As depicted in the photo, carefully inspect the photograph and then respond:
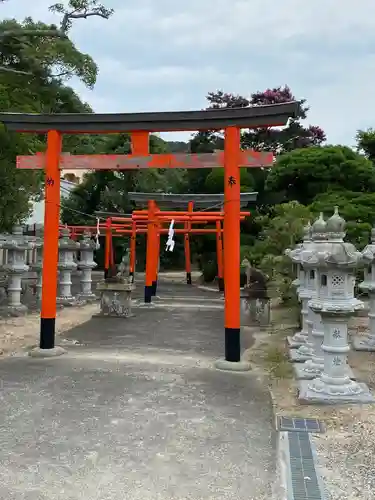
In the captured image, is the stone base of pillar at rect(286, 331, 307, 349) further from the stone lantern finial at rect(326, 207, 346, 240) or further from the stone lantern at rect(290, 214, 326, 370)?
the stone lantern finial at rect(326, 207, 346, 240)

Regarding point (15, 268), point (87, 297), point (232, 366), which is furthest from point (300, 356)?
point (87, 297)

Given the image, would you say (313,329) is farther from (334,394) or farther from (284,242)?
(284,242)

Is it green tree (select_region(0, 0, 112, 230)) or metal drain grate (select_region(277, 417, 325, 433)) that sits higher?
green tree (select_region(0, 0, 112, 230))

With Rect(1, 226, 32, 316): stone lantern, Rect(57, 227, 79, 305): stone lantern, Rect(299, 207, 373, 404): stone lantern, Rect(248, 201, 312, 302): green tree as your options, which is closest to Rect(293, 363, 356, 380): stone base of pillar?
Rect(299, 207, 373, 404): stone lantern

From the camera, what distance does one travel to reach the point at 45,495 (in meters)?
3.38

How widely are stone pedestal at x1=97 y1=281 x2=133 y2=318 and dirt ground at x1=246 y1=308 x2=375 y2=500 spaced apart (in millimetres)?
4453

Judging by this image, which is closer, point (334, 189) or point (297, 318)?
point (297, 318)

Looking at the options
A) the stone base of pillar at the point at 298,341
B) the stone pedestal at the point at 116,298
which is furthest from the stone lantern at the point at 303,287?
the stone pedestal at the point at 116,298

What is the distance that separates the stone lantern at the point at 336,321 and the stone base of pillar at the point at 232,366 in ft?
4.23

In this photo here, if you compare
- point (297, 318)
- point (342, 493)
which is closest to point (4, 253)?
point (297, 318)

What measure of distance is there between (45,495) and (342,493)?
1982mm

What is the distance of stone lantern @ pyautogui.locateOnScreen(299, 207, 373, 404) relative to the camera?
5738 mm

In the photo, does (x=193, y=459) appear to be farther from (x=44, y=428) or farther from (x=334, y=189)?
(x=334, y=189)

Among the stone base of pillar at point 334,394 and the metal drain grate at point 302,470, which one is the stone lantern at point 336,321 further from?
the metal drain grate at point 302,470
